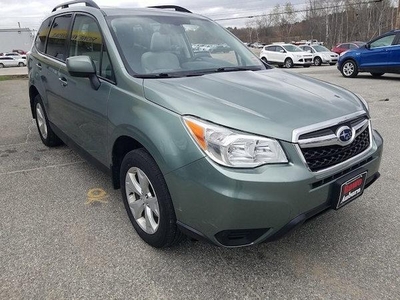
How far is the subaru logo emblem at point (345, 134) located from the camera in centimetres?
212

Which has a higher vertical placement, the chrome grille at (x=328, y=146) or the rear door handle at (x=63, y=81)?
the rear door handle at (x=63, y=81)

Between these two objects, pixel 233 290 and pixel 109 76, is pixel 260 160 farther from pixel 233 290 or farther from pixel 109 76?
pixel 109 76

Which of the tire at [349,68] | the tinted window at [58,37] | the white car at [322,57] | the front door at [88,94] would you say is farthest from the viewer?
the white car at [322,57]

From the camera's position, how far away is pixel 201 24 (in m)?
3.58

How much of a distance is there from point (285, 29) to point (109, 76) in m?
91.4

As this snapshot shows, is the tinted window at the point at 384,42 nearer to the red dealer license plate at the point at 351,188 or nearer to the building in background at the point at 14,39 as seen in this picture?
the red dealer license plate at the point at 351,188

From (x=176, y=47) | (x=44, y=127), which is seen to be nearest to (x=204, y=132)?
(x=176, y=47)

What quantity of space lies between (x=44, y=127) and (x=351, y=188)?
4068mm

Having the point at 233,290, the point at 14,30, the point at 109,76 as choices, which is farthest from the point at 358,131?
the point at 14,30

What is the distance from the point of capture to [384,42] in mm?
11461

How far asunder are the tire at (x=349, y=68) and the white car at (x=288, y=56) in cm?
849

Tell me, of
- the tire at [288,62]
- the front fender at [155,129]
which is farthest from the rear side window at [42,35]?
the tire at [288,62]

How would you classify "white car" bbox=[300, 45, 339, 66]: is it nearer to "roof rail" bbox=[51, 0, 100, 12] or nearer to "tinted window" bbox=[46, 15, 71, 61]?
"roof rail" bbox=[51, 0, 100, 12]

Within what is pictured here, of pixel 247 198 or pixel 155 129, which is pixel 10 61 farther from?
pixel 247 198
